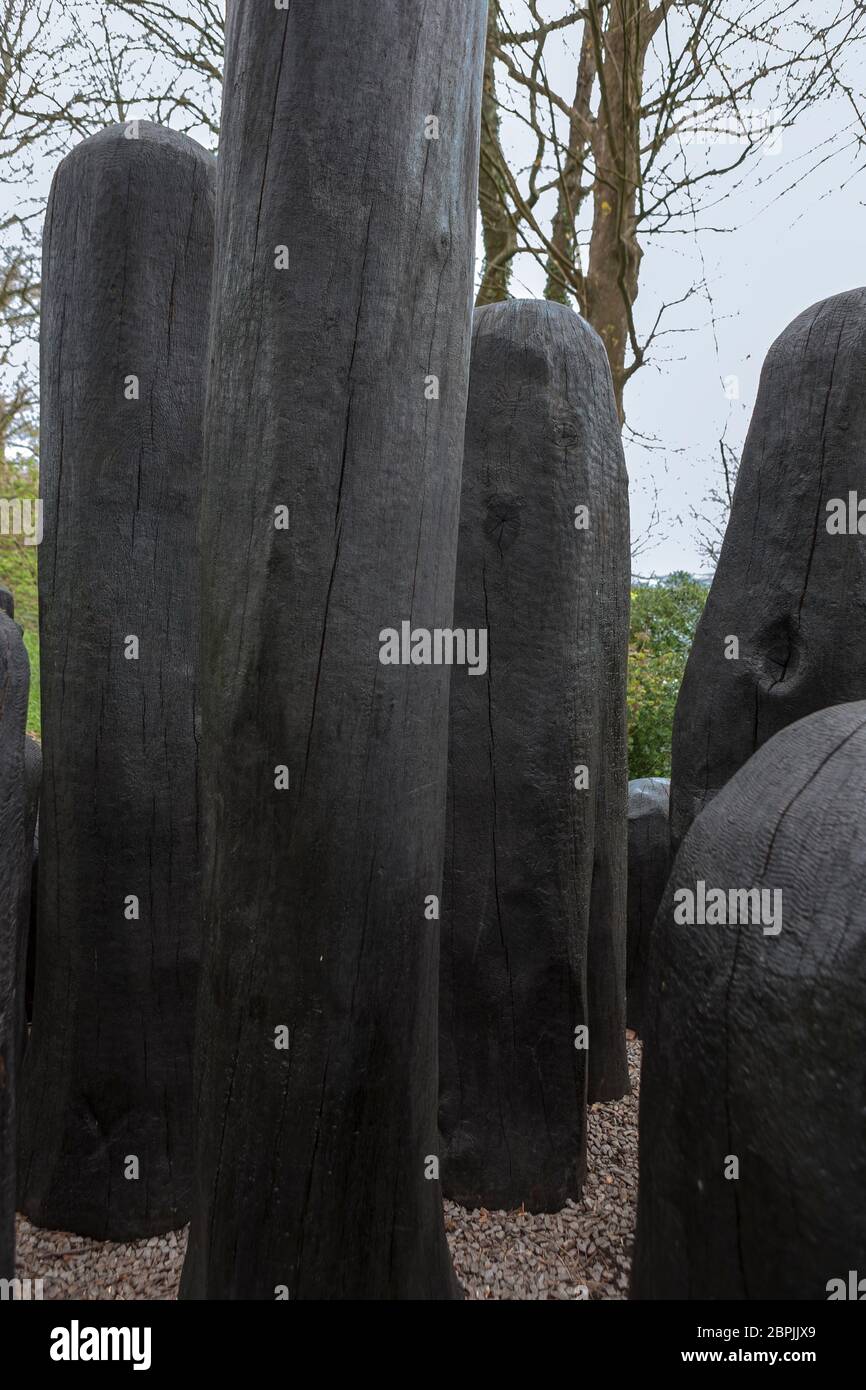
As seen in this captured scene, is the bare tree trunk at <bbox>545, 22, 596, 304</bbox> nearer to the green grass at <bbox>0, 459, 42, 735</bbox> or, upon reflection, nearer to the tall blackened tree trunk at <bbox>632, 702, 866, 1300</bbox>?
the green grass at <bbox>0, 459, 42, 735</bbox>

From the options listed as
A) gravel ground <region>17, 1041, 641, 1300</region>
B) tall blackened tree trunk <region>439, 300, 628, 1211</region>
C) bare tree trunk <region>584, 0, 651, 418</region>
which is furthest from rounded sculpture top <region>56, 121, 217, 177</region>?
bare tree trunk <region>584, 0, 651, 418</region>

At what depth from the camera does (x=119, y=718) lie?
2439mm

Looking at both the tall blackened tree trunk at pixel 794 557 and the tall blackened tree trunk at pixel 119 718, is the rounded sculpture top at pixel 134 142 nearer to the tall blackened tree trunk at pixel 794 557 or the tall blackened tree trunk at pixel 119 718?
the tall blackened tree trunk at pixel 119 718

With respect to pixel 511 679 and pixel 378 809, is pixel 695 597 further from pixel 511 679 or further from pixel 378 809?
pixel 378 809

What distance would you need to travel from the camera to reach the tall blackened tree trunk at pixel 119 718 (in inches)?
96.1

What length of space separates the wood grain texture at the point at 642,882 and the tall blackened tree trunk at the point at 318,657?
78.9 inches

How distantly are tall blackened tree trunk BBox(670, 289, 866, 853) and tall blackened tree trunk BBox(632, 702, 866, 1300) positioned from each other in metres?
0.82

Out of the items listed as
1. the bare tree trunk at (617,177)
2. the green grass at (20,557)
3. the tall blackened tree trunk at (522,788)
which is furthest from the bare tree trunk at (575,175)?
the green grass at (20,557)

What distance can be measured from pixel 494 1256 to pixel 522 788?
46.4 inches

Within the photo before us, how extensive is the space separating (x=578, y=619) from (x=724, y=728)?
51 centimetres

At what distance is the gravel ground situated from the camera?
2.19m

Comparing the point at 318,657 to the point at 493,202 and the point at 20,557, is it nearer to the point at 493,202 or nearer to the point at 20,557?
the point at 493,202

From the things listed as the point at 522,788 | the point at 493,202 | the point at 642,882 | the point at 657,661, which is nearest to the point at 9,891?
the point at 522,788

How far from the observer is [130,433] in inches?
96.8
